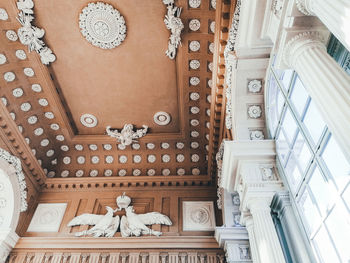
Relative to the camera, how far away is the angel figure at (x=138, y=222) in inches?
336

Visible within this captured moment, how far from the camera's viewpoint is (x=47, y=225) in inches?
359

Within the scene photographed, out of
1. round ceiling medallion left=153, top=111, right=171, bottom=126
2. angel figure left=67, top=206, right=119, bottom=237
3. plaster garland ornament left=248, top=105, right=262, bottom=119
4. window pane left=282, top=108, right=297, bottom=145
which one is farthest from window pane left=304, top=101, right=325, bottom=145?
angel figure left=67, top=206, right=119, bottom=237

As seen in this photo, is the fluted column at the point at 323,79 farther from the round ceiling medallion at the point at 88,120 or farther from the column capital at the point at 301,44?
the round ceiling medallion at the point at 88,120

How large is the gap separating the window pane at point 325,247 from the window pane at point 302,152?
1009 mm

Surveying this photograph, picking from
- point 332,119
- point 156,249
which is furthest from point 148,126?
point 332,119

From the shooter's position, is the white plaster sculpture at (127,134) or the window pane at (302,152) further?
the white plaster sculpture at (127,134)

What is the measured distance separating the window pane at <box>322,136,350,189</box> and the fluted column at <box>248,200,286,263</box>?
158cm

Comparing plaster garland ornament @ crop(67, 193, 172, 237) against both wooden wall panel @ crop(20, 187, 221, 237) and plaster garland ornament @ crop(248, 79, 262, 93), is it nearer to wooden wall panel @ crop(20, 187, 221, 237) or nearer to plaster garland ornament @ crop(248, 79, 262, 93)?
wooden wall panel @ crop(20, 187, 221, 237)

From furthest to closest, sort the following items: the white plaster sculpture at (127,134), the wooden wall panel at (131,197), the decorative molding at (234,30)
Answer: the white plaster sculpture at (127,134)
the wooden wall panel at (131,197)
the decorative molding at (234,30)

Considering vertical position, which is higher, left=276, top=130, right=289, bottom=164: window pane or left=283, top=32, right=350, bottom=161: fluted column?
left=276, top=130, right=289, bottom=164: window pane

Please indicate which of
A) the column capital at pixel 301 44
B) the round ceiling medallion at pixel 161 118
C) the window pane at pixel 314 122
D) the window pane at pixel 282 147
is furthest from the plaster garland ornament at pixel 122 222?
the column capital at pixel 301 44

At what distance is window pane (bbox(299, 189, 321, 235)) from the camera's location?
13.9ft

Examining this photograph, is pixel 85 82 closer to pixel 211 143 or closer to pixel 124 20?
pixel 124 20

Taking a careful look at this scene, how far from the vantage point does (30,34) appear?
321 inches
